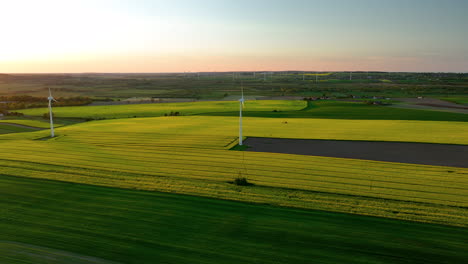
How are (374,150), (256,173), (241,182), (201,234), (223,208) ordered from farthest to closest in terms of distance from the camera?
(374,150)
(256,173)
(241,182)
(223,208)
(201,234)

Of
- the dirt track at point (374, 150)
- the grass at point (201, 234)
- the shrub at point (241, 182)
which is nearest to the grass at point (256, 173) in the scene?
the shrub at point (241, 182)

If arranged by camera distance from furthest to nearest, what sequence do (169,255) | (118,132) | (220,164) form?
(118,132), (220,164), (169,255)

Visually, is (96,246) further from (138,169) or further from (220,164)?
(220,164)

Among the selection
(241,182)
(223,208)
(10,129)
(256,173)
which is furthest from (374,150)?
(10,129)

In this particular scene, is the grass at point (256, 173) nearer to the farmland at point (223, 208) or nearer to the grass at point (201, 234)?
the farmland at point (223, 208)

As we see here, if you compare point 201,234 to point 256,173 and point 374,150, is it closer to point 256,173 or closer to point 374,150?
point 256,173

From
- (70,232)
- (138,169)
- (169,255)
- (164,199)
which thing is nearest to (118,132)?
(138,169)

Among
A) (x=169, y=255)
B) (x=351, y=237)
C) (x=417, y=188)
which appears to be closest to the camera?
(x=169, y=255)
